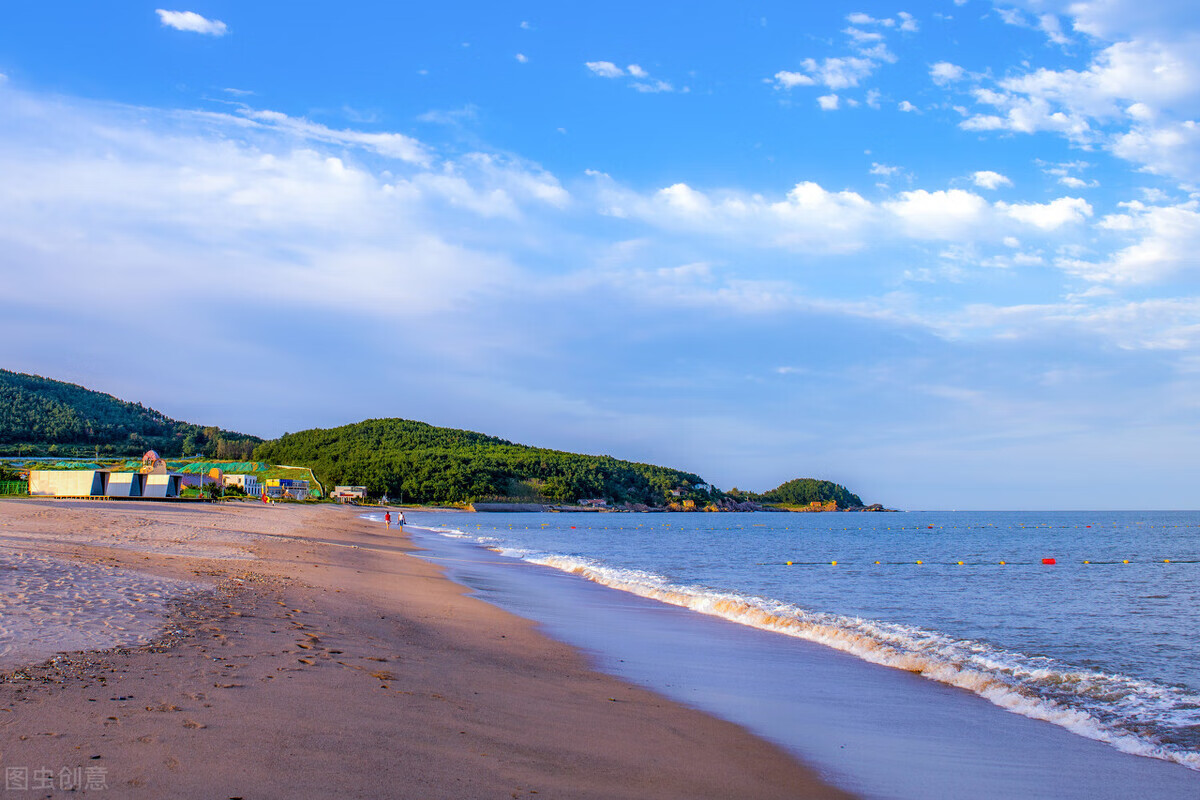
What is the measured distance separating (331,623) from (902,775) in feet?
26.9

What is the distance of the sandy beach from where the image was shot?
4.83 metres

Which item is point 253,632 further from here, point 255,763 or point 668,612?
point 668,612

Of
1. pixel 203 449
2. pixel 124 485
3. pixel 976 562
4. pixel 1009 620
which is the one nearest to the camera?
pixel 1009 620

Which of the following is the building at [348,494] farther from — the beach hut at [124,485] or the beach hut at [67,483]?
the beach hut at [67,483]

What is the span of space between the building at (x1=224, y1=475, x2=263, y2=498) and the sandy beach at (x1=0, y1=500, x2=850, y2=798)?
111 metres

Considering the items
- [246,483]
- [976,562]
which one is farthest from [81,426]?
[976,562]

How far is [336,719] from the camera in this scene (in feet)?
20.3

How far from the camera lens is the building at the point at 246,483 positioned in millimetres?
112556

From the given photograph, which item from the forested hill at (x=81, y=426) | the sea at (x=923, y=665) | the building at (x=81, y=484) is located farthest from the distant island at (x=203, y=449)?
the sea at (x=923, y=665)

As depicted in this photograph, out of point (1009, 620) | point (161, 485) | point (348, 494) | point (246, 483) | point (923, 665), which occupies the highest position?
point (923, 665)

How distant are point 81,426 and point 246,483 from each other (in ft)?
199

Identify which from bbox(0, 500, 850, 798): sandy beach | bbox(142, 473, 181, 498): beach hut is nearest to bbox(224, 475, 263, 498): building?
bbox(142, 473, 181, 498): beach hut

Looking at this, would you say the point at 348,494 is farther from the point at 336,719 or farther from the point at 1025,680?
the point at 336,719

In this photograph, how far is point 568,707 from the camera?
26.0ft
